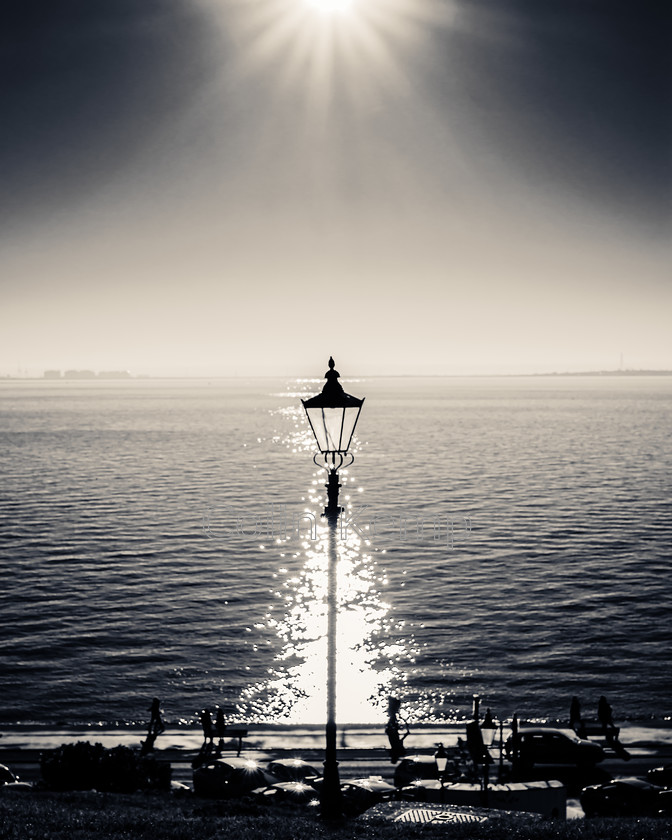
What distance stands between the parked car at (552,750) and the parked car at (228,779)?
312 inches

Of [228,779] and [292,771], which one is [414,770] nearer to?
[292,771]

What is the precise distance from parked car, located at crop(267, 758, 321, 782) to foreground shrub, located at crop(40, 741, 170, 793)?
3229 mm

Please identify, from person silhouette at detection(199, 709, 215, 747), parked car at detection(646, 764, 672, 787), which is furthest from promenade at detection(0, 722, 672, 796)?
parked car at detection(646, 764, 672, 787)

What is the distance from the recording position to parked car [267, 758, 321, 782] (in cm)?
2208

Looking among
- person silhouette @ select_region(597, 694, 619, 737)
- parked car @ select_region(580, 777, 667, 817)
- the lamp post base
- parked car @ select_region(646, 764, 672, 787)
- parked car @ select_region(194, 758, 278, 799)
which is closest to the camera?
the lamp post base

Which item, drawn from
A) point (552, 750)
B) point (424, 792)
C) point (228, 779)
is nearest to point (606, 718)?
point (552, 750)

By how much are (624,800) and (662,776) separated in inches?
114

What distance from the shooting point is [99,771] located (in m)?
20.2

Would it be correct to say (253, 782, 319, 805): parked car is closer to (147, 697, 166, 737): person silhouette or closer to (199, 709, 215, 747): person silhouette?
(199, 709, 215, 747): person silhouette

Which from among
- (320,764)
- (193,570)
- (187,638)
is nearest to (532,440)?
(193,570)

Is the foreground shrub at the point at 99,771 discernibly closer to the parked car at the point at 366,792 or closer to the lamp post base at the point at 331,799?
the parked car at the point at 366,792

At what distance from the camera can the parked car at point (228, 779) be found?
20516 mm

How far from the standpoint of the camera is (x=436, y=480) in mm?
89375

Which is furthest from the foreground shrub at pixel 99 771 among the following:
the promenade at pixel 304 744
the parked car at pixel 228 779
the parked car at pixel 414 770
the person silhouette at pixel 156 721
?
the parked car at pixel 414 770
